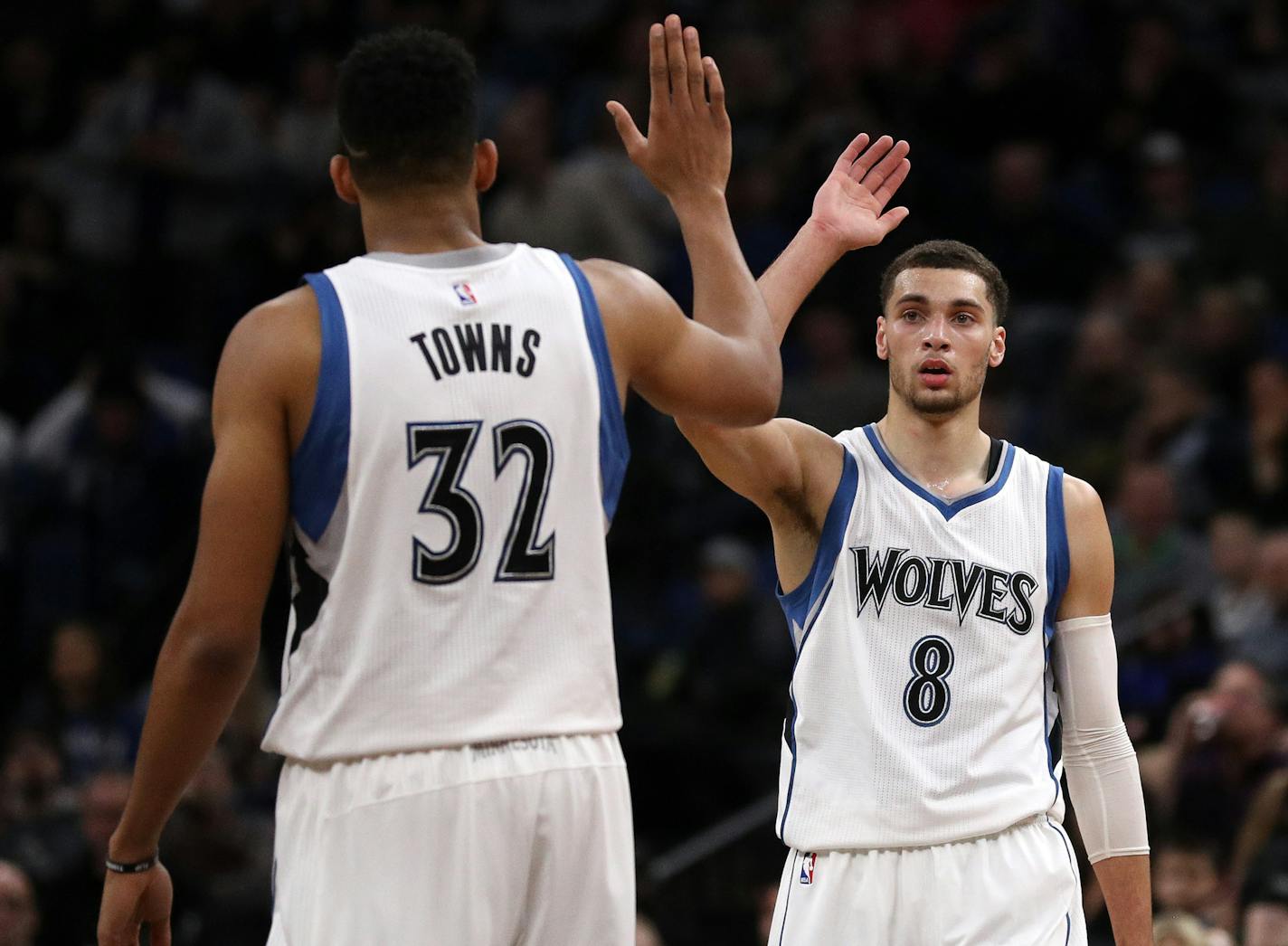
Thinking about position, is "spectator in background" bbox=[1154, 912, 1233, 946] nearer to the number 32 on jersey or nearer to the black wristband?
the number 32 on jersey

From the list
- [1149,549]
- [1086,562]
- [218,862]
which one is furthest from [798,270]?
[1149,549]

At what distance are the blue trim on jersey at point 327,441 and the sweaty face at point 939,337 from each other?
2.43 m

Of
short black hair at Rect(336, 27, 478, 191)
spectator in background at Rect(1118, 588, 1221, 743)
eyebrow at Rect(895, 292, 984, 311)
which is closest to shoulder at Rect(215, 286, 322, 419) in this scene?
short black hair at Rect(336, 27, 478, 191)

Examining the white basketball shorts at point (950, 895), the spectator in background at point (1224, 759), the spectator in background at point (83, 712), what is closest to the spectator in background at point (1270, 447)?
the spectator in background at point (1224, 759)

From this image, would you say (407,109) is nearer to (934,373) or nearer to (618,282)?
(618,282)

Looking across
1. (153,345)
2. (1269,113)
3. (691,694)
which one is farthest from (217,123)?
(1269,113)

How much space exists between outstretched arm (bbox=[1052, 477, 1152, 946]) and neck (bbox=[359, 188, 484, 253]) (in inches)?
94.0

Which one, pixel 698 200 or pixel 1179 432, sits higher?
pixel 1179 432

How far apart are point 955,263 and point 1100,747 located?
56.3 inches

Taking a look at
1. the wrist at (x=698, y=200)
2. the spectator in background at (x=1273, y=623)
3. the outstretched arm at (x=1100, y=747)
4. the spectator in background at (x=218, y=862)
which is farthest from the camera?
the spectator in background at (x=1273, y=623)

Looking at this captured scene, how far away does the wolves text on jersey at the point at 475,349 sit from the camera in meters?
3.62

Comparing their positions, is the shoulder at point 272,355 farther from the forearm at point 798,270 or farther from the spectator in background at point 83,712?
the spectator in background at point 83,712

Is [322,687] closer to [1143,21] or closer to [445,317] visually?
[445,317]

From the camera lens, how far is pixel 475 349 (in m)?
3.65
